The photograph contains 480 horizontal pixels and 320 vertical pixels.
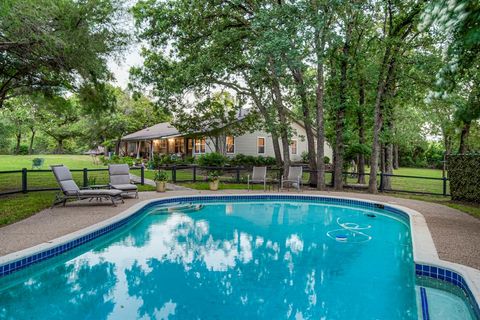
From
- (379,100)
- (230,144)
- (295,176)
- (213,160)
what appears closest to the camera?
(379,100)

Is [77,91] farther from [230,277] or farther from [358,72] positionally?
[358,72]

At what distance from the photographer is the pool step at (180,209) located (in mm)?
10144

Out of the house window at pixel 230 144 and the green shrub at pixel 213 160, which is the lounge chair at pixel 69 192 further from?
the house window at pixel 230 144

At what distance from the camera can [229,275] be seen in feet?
17.1


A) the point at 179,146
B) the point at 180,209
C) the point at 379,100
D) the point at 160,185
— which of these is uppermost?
the point at 379,100


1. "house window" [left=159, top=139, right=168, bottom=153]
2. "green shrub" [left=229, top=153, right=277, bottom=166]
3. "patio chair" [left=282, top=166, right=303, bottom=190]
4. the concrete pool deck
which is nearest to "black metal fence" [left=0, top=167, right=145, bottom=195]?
the concrete pool deck

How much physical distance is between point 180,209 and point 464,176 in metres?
9.03

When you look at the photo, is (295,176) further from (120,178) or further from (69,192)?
(69,192)

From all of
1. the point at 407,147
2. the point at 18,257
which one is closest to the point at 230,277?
the point at 18,257

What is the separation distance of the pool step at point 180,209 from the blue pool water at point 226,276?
166cm

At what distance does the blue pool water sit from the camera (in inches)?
160

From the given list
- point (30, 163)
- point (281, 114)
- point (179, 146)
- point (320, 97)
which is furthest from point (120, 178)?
point (30, 163)

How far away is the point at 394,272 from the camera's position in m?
5.38

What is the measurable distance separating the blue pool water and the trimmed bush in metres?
3.81
